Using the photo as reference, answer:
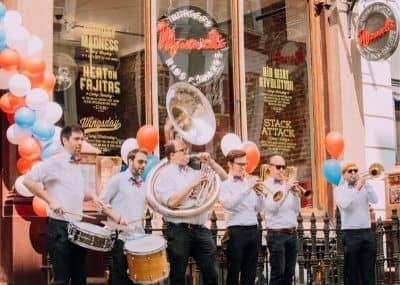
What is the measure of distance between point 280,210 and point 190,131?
1432 millimetres

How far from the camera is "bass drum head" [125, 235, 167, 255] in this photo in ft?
25.4

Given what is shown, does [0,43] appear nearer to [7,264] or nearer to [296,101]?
[7,264]

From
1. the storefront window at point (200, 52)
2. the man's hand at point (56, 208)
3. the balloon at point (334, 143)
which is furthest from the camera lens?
the storefront window at point (200, 52)

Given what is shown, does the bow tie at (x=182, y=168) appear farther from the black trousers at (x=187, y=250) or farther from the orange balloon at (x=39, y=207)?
the orange balloon at (x=39, y=207)

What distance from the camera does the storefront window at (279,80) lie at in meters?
12.8

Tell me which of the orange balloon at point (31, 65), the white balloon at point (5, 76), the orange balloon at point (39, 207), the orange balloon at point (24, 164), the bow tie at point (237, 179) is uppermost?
the orange balloon at point (31, 65)

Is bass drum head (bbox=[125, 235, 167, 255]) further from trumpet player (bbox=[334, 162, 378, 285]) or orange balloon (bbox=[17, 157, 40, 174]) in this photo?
trumpet player (bbox=[334, 162, 378, 285])

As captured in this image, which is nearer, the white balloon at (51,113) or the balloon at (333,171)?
the white balloon at (51,113)

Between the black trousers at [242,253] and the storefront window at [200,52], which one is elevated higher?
the storefront window at [200,52]

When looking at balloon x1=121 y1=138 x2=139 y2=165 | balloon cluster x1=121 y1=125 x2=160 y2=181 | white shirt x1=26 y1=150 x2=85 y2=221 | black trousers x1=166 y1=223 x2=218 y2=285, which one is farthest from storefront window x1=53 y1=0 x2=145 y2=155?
black trousers x1=166 y1=223 x2=218 y2=285

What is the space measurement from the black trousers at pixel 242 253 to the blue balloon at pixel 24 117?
250cm

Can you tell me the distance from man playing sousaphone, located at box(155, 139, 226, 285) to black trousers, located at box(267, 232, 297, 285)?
1207mm

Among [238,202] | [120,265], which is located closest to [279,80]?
[238,202]

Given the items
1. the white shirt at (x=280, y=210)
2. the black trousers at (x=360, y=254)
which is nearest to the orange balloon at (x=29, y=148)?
the white shirt at (x=280, y=210)
